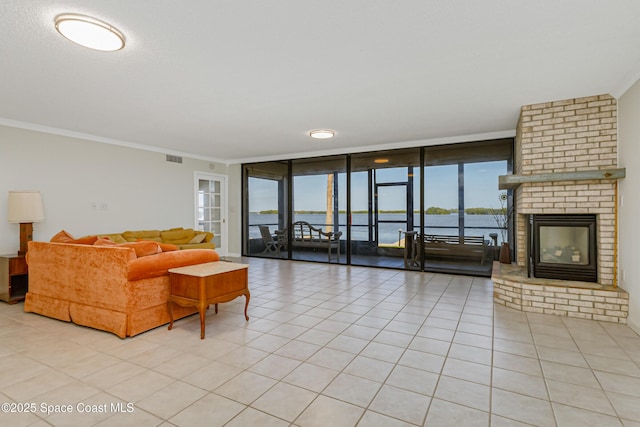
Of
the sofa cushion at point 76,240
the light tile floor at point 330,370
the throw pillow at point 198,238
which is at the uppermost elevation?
the sofa cushion at point 76,240

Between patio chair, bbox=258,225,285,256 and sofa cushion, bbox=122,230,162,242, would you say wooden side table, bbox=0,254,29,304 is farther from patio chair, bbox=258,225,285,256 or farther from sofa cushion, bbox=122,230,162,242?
patio chair, bbox=258,225,285,256

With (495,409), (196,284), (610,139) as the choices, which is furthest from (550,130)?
(196,284)

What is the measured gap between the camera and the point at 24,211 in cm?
433

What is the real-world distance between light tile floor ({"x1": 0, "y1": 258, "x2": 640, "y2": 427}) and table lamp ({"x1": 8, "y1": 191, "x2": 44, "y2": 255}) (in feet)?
3.64

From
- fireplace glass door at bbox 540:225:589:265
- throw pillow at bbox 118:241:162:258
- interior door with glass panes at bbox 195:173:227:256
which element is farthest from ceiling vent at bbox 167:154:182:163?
fireplace glass door at bbox 540:225:589:265

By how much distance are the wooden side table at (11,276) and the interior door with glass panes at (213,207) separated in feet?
11.8

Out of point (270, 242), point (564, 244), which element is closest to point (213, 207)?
point (270, 242)

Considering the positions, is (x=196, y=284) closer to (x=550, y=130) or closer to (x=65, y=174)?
(x=65, y=174)

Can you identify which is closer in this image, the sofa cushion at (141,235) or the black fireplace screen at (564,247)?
the black fireplace screen at (564,247)

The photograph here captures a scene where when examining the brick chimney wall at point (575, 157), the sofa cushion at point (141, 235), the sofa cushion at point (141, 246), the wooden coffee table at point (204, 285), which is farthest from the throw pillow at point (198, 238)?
the brick chimney wall at point (575, 157)

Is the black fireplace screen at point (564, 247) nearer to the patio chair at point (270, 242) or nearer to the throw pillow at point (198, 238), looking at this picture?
the patio chair at point (270, 242)

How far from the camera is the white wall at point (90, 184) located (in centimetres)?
475

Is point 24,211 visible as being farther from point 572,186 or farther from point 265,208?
point 572,186

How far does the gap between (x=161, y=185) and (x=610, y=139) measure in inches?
288
